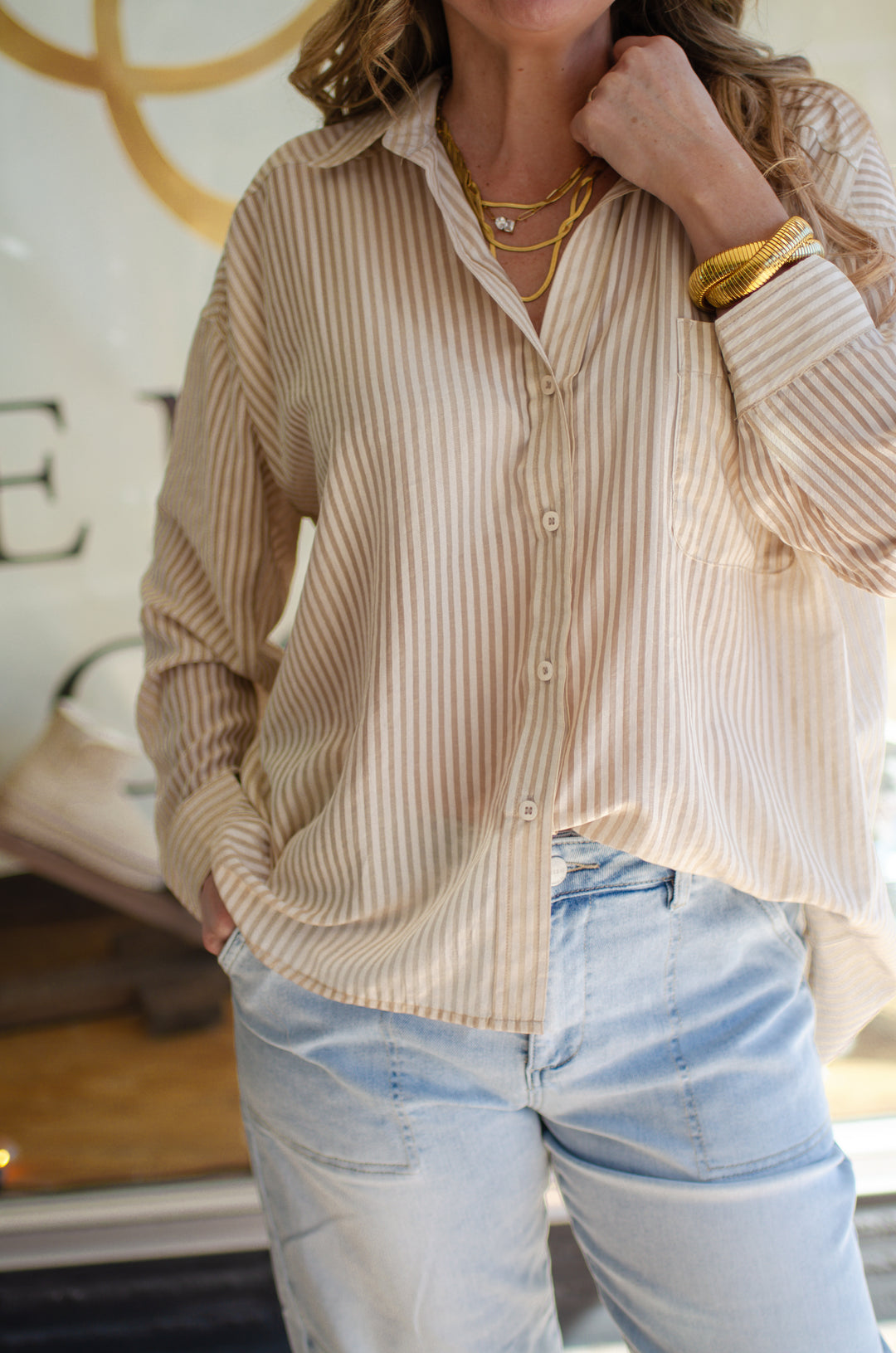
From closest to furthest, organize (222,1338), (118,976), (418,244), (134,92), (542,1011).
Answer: (542,1011)
(418,244)
(222,1338)
(134,92)
(118,976)

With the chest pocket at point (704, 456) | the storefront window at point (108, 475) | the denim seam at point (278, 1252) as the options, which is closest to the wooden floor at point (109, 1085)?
the storefront window at point (108, 475)

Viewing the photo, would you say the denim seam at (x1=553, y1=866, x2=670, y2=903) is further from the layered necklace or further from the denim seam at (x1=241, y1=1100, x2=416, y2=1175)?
the layered necklace

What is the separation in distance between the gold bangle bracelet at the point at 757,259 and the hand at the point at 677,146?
0.04 ft

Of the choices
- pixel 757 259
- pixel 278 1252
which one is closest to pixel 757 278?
pixel 757 259

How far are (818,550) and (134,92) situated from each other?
1.79m

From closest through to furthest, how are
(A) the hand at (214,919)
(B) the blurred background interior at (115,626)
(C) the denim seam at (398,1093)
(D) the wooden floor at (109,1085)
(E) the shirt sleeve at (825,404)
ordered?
(E) the shirt sleeve at (825,404)
(C) the denim seam at (398,1093)
(A) the hand at (214,919)
(B) the blurred background interior at (115,626)
(D) the wooden floor at (109,1085)

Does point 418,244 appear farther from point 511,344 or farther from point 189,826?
point 189,826

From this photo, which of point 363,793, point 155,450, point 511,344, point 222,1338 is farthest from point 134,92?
point 222,1338

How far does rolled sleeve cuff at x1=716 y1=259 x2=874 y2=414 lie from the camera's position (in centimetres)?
72

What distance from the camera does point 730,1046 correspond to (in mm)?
810

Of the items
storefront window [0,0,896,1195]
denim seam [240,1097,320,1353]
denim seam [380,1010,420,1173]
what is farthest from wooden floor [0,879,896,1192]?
denim seam [380,1010,420,1173]

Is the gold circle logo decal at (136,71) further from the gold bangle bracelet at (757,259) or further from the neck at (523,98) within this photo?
the gold bangle bracelet at (757,259)

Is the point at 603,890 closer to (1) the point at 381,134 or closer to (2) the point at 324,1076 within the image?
(2) the point at 324,1076

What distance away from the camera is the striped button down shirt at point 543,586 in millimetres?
750
